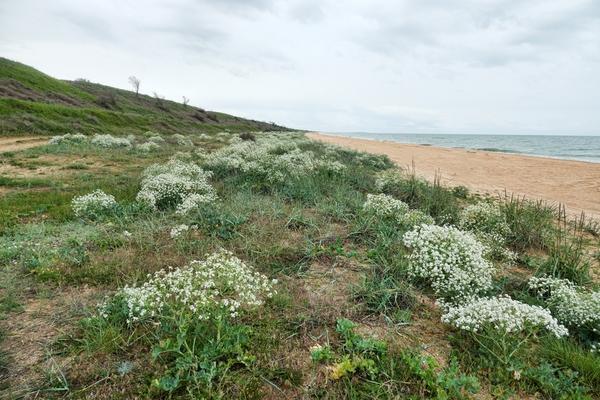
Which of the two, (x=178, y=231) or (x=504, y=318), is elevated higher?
(x=178, y=231)

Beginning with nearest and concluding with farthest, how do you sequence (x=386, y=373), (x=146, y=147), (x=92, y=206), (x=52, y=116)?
(x=386, y=373)
(x=92, y=206)
(x=146, y=147)
(x=52, y=116)

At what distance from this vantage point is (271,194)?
10055 millimetres

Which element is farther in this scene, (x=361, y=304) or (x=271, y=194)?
(x=271, y=194)

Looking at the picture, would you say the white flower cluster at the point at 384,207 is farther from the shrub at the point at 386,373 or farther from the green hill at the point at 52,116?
the green hill at the point at 52,116

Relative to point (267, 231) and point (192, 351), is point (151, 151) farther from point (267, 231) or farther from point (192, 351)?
point (192, 351)

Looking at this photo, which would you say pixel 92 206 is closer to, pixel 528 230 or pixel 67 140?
pixel 528 230

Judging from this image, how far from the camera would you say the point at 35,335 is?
399 centimetres

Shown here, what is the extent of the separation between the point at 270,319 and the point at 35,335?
8.68 feet

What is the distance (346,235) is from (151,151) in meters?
18.7

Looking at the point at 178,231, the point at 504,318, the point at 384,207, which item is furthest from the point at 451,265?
the point at 178,231

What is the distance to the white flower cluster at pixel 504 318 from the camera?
3.92 m

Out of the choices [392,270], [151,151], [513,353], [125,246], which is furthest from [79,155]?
[513,353]

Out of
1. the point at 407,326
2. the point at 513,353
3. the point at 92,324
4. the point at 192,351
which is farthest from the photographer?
the point at 407,326

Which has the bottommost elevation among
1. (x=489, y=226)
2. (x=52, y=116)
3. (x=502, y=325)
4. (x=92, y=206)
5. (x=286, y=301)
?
(x=286, y=301)
